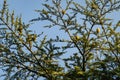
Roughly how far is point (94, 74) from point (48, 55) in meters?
1.62

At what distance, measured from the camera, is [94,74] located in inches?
371

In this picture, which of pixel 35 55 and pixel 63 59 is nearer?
pixel 35 55

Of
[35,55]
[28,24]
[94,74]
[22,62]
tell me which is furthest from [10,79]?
[94,74]

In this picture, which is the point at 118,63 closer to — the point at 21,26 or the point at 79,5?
the point at 79,5

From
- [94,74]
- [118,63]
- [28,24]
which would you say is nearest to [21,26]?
[28,24]

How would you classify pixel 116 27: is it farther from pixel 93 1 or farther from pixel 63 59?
pixel 63 59

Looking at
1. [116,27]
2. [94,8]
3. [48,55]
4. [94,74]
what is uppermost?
[94,8]

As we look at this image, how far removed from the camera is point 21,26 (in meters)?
8.89

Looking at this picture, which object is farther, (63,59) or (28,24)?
(63,59)

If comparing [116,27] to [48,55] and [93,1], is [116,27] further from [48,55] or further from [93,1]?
[48,55]

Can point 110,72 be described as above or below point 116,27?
below

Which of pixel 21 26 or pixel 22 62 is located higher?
pixel 21 26

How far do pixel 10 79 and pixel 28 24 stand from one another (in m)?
1.97

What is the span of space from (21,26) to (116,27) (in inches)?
118
